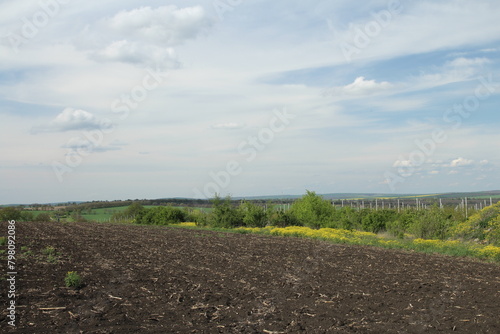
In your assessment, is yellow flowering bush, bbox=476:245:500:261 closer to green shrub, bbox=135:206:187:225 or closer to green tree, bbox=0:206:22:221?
green shrub, bbox=135:206:187:225

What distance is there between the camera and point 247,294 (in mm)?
10984

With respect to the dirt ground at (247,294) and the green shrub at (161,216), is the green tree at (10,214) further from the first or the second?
the dirt ground at (247,294)

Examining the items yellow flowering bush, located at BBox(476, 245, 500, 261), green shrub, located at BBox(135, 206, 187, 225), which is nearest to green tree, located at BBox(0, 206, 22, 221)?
green shrub, located at BBox(135, 206, 187, 225)

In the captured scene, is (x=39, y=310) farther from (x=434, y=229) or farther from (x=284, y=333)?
(x=434, y=229)

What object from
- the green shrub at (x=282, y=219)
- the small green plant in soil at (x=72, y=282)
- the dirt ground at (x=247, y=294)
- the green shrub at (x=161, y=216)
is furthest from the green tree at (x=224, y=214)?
the small green plant in soil at (x=72, y=282)

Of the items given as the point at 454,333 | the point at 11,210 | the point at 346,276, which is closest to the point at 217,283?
the point at 346,276

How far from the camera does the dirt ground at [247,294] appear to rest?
27.4ft

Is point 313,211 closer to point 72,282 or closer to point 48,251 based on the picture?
point 48,251

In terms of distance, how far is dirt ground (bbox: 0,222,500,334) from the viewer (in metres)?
8.36

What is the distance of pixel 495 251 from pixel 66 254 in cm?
1774

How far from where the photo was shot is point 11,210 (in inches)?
1833

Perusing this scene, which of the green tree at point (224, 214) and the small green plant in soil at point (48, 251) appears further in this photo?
the green tree at point (224, 214)

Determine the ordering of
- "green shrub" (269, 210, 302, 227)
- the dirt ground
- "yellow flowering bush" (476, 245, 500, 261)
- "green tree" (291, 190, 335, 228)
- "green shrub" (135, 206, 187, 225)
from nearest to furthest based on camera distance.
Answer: the dirt ground < "yellow flowering bush" (476, 245, 500, 261) < "green tree" (291, 190, 335, 228) < "green shrub" (269, 210, 302, 227) < "green shrub" (135, 206, 187, 225)

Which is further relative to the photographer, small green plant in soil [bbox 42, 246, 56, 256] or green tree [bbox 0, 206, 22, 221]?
green tree [bbox 0, 206, 22, 221]
